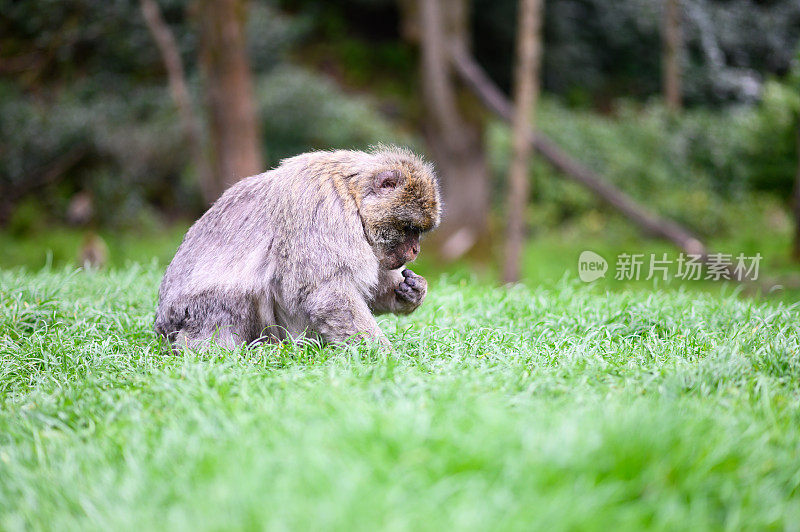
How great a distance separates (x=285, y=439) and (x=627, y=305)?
3203 millimetres

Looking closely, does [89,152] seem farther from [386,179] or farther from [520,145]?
[386,179]

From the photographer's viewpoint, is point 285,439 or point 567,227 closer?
point 285,439

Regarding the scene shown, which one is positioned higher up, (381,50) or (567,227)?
(381,50)

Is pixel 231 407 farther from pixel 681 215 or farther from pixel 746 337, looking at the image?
pixel 681 215

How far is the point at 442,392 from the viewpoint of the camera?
129 inches

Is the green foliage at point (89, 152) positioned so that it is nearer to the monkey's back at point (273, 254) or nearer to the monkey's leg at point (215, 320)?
the monkey's back at point (273, 254)

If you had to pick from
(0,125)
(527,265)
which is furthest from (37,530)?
(0,125)

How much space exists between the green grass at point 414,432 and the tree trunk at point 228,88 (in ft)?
19.5

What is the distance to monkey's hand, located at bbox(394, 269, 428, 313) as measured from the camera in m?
4.64

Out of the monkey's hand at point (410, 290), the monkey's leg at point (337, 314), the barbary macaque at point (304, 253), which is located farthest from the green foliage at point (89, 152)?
the monkey's leg at point (337, 314)

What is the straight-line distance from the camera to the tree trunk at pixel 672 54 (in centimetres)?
1470

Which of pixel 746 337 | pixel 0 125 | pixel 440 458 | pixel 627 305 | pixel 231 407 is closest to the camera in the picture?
pixel 440 458

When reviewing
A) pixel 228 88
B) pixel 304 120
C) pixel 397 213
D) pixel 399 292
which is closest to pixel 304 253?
pixel 397 213

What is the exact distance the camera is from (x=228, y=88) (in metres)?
10.2
